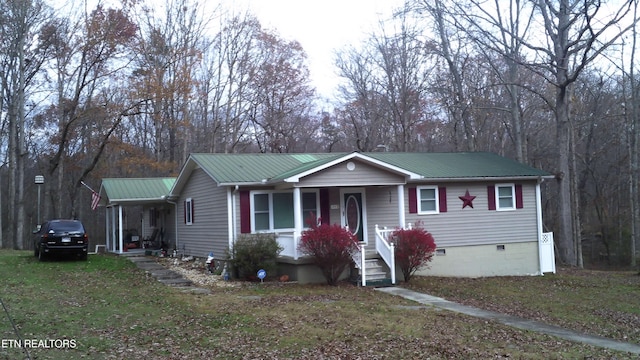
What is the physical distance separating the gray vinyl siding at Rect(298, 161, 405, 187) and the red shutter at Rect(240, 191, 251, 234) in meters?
1.99

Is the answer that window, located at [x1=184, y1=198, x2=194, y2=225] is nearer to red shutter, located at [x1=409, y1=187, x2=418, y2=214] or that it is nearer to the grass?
the grass

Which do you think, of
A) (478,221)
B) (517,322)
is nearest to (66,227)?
(478,221)

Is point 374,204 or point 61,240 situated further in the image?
point 374,204

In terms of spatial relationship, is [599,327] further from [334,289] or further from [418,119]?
[418,119]

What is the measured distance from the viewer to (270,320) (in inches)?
413

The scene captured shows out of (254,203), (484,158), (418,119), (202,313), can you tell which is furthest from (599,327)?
(418,119)

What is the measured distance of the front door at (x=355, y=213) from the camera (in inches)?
770

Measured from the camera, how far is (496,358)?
8.30 m

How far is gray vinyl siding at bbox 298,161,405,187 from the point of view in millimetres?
17000

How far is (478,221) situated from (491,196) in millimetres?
1066

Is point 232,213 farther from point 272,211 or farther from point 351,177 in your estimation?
point 351,177

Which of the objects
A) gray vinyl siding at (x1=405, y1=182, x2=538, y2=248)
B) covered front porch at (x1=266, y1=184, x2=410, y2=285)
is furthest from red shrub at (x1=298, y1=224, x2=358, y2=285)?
gray vinyl siding at (x1=405, y1=182, x2=538, y2=248)

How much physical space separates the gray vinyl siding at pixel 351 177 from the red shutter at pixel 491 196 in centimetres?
437

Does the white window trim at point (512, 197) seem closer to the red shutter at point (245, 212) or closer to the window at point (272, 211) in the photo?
the window at point (272, 211)
